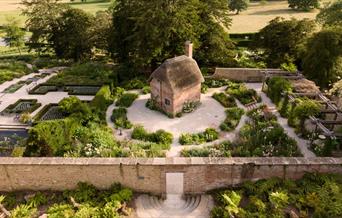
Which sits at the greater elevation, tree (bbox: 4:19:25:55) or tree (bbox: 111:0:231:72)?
tree (bbox: 111:0:231:72)

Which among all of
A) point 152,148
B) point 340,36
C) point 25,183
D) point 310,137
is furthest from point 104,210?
point 340,36

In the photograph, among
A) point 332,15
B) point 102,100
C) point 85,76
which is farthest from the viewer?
point 332,15

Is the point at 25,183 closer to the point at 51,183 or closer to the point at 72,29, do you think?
the point at 51,183

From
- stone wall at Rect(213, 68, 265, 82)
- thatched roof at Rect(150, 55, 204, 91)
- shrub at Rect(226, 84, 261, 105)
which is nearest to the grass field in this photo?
stone wall at Rect(213, 68, 265, 82)

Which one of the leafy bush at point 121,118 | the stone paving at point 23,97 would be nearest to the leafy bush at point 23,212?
the leafy bush at point 121,118

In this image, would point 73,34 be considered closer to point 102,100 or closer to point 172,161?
point 102,100

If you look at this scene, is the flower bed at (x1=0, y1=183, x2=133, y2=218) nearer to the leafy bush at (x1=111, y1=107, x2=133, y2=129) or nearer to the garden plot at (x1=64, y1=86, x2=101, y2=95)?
the leafy bush at (x1=111, y1=107, x2=133, y2=129)

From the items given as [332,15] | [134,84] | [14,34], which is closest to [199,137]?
[134,84]
